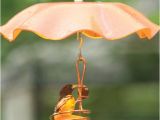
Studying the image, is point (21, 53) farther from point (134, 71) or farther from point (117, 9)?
point (117, 9)

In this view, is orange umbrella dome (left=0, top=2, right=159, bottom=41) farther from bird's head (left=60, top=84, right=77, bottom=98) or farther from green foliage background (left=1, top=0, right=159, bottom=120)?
green foliage background (left=1, top=0, right=159, bottom=120)

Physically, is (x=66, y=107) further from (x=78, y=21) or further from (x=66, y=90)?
(x=78, y=21)

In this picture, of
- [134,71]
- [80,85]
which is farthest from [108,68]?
[80,85]

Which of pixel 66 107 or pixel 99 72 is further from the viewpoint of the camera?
pixel 99 72

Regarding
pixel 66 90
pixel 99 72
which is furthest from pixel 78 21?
pixel 99 72

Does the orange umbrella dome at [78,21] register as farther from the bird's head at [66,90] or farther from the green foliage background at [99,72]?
the green foliage background at [99,72]

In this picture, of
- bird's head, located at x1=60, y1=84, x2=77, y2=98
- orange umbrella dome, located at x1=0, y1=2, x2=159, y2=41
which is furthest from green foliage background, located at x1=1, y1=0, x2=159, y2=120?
orange umbrella dome, located at x1=0, y1=2, x2=159, y2=41
